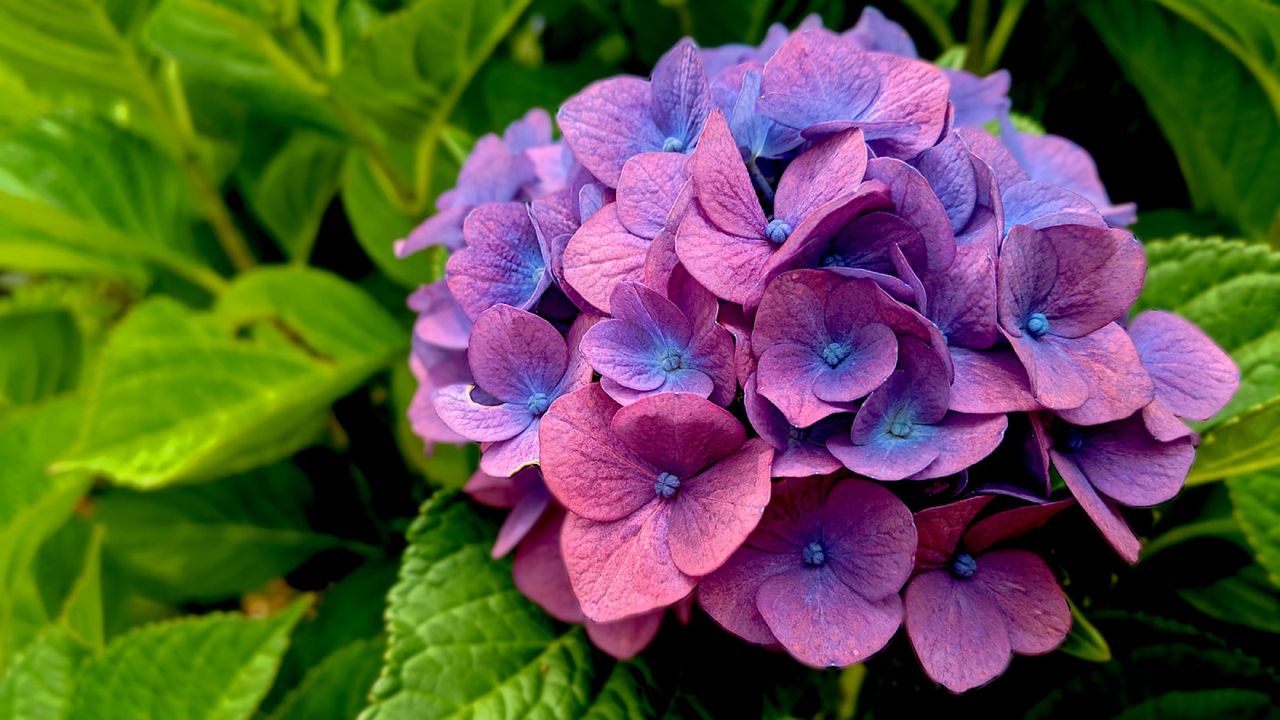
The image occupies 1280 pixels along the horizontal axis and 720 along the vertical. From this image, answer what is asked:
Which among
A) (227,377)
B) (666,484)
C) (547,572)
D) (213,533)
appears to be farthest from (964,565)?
(213,533)

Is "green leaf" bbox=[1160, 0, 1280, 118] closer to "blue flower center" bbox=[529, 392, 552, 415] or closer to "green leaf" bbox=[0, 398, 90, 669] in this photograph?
"blue flower center" bbox=[529, 392, 552, 415]

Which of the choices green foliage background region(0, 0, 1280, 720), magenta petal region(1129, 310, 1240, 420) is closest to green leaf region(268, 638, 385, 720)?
green foliage background region(0, 0, 1280, 720)

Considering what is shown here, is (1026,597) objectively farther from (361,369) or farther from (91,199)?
(91,199)

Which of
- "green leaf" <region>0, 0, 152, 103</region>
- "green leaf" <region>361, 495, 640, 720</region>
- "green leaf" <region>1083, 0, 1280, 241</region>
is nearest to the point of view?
"green leaf" <region>361, 495, 640, 720</region>

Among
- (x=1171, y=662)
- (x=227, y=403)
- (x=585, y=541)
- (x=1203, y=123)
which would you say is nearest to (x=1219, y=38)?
(x=1203, y=123)

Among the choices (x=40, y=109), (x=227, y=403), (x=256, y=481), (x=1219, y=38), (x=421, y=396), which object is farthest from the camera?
(x=40, y=109)

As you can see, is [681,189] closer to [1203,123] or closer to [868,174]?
[868,174]
